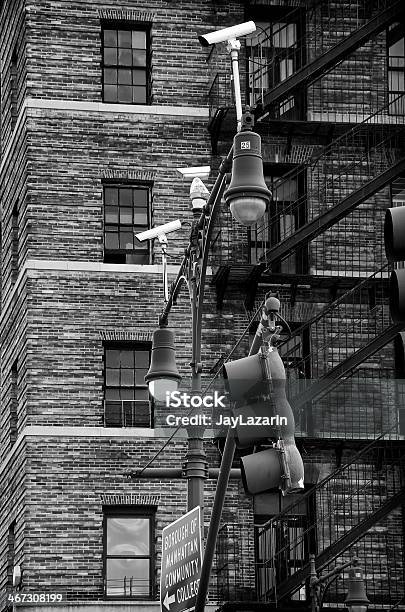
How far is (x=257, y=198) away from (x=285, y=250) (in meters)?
15.7

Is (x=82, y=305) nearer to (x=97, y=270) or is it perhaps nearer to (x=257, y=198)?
(x=97, y=270)

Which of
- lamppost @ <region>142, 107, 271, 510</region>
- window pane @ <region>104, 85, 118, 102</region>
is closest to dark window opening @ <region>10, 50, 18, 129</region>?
window pane @ <region>104, 85, 118, 102</region>

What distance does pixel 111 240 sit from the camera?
33969 millimetres

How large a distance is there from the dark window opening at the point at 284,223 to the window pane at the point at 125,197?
2663 mm

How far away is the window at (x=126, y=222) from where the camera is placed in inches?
1336

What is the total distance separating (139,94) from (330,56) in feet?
14.7

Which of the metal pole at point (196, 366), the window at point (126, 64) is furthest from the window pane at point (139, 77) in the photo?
the metal pole at point (196, 366)

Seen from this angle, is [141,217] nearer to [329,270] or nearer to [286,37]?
[329,270]

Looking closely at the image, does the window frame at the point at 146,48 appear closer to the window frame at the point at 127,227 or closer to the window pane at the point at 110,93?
the window pane at the point at 110,93

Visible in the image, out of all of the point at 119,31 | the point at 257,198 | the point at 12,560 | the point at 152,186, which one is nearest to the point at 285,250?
the point at 152,186

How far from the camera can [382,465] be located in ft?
107

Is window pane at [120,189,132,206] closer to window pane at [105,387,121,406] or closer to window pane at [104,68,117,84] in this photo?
window pane at [104,68,117,84]

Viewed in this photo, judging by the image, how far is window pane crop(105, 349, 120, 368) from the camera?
3334 centimetres

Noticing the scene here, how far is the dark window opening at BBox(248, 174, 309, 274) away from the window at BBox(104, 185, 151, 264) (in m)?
2.30
